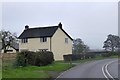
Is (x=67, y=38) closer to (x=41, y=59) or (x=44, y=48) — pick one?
(x=44, y=48)

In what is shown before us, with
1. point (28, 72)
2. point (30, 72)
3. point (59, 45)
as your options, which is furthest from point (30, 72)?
point (59, 45)

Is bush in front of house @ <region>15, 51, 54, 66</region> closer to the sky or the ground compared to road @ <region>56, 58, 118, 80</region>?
closer to the sky

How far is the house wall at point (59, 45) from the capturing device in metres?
61.5

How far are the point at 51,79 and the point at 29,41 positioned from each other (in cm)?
4511

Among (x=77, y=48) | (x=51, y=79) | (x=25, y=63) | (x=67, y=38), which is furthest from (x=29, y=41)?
(x=51, y=79)

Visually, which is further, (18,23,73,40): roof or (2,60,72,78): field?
(18,23,73,40): roof

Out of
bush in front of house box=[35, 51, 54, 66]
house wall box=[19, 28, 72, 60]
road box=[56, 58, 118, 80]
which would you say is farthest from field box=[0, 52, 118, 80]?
house wall box=[19, 28, 72, 60]

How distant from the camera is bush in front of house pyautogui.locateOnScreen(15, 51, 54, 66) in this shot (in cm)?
3731

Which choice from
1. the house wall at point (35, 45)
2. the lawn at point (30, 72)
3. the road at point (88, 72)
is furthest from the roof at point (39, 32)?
the lawn at point (30, 72)

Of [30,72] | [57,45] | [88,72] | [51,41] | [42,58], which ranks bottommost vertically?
[88,72]

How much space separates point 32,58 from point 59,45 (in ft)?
76.3

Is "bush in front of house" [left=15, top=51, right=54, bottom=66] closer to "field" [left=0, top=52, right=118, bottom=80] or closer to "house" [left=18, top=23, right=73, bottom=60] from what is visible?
"field" [left=0, top=52, right=118, bottom=80]

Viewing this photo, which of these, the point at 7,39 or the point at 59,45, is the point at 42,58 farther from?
the point at 7,39

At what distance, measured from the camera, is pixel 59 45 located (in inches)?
2469
